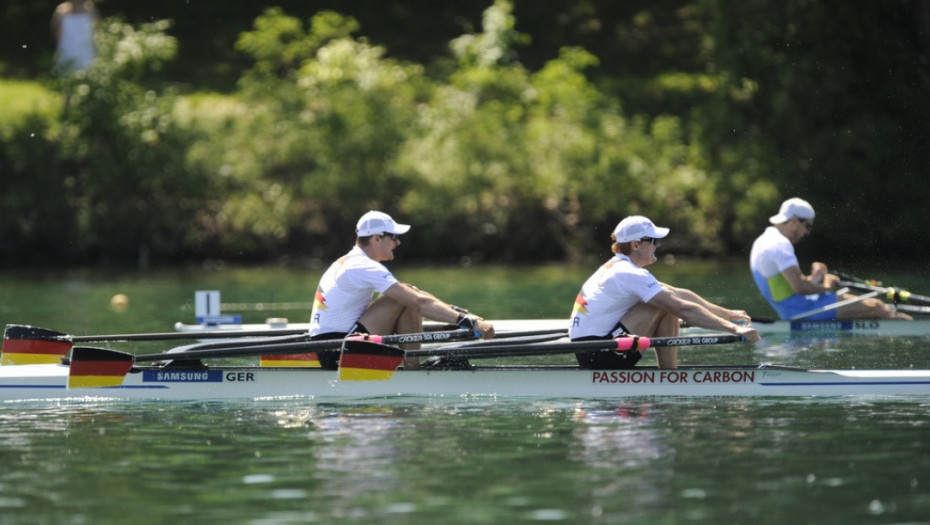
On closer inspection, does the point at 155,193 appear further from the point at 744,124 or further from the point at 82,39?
the point at 744,124

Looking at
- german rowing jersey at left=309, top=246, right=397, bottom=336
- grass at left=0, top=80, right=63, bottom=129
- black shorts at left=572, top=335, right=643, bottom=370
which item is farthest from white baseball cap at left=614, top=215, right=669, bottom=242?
grass at left=0, top=80, right=63, bottom=129

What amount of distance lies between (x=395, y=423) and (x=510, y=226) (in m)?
31.1

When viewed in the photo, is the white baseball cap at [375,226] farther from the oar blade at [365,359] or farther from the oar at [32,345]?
the oar at [32,345]

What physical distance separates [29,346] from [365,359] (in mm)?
4004

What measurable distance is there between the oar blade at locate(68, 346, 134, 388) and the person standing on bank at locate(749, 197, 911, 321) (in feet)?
28.3

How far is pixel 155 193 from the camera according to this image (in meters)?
43.4

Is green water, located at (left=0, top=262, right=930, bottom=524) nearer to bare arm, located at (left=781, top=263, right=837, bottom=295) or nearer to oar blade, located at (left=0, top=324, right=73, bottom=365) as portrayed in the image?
oar blade, located at (left=0, top=324, right=73, bottom=365)

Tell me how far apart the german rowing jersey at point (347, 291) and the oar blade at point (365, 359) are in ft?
2.30

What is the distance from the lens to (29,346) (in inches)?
593

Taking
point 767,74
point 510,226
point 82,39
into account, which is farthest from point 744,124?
point 82,39

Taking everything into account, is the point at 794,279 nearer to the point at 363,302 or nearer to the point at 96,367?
the point at 363,302

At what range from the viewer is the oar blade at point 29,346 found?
15.0 metres

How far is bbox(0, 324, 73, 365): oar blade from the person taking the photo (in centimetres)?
1500

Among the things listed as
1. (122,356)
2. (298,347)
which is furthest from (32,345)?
(298,347)
